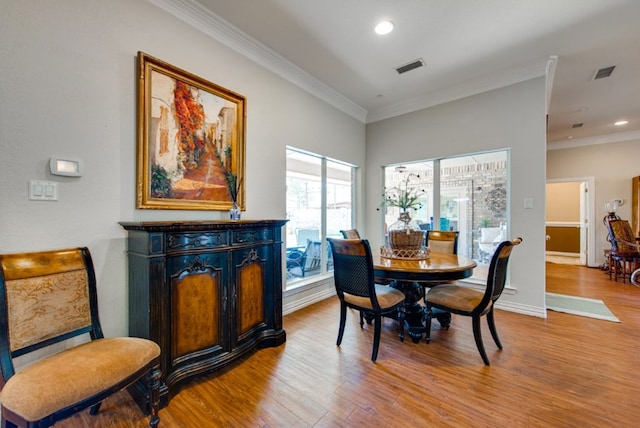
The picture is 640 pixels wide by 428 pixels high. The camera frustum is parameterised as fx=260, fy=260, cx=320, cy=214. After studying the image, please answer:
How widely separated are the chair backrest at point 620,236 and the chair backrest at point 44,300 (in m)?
7.42

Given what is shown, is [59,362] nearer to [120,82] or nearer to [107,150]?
[107,150]

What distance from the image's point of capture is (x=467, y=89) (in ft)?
11.9

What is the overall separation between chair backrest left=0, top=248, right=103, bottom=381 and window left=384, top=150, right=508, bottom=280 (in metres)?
3.52

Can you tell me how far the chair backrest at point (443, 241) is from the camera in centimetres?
320

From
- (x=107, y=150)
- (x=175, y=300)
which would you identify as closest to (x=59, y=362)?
(x=175, y=300)

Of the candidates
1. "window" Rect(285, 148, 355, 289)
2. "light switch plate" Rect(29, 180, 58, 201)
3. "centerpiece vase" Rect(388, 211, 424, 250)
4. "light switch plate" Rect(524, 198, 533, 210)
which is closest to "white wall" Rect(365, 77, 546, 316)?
"light switch plate" Rect(524, 198, 533, 210)

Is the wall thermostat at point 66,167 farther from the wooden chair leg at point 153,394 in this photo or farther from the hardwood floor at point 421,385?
the hardwood floor at point 421,385

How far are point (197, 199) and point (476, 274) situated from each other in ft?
12.7

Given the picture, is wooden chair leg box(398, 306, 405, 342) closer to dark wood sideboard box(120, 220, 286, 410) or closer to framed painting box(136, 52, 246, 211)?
dark wood sideboard box(120, 220, 286, 410)

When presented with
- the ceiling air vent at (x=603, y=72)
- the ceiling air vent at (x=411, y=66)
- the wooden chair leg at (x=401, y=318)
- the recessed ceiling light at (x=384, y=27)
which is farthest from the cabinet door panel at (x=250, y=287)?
the ceiling air vent at (x=603, y=72)

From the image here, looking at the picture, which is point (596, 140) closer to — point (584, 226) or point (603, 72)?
point (584, 226)

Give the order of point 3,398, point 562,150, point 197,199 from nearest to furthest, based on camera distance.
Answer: point 3,398 → point 197,199 → point 562,150

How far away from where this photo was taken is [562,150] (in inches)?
249

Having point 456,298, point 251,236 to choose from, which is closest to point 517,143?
point 456,298
